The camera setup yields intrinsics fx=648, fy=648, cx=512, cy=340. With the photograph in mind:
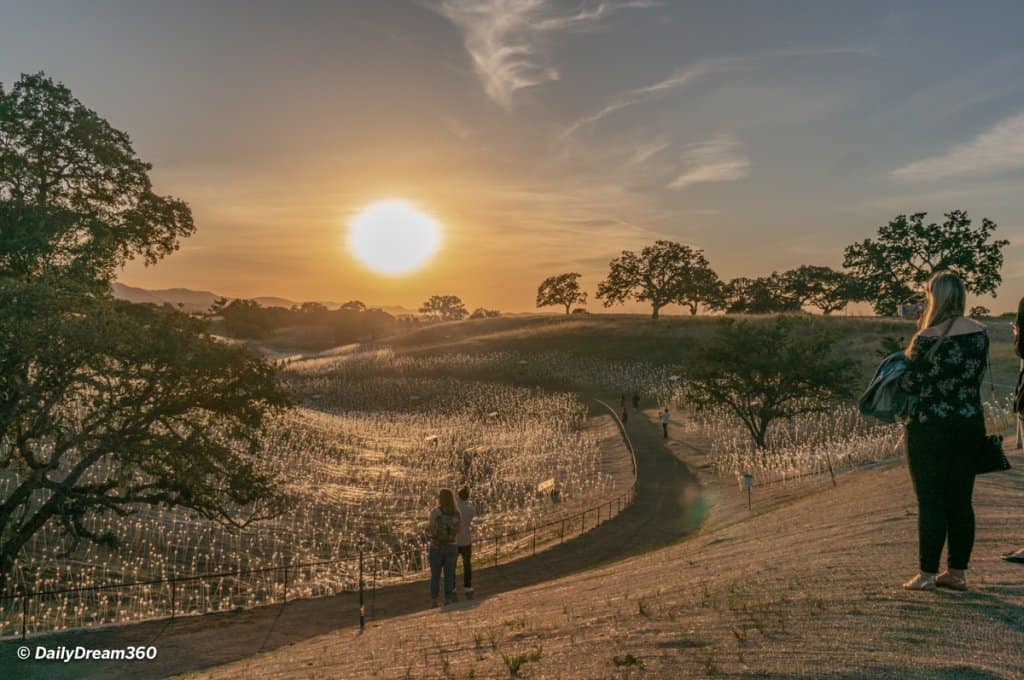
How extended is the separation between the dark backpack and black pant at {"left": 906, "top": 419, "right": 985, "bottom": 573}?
343 inches

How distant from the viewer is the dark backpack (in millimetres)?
13148

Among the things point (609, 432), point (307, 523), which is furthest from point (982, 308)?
point (307, 523)

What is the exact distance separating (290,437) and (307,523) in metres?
18.6

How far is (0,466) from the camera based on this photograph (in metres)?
15.1

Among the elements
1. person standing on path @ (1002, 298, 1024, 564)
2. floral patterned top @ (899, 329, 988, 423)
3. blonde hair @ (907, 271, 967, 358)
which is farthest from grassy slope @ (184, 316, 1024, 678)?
blonde hair @ (907, 271, 967, 358)

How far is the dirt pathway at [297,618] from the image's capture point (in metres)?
11.6

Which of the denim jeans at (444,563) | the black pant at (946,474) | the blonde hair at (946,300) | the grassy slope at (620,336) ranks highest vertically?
the grassy slope at (620,336)

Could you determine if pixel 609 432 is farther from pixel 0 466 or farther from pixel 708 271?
pixel 708 271

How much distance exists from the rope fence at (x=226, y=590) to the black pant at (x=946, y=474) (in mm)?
9948

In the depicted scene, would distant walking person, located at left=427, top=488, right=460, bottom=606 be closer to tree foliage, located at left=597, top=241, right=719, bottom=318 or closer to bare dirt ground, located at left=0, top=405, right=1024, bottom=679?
bare dirt ground, located at left=0, top=405, right=1024, bottom=679

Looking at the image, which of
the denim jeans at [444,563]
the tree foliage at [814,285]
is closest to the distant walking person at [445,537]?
the denim jeans at [444,563]

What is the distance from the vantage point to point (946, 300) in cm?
628

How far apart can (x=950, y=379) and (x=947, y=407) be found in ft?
0.89

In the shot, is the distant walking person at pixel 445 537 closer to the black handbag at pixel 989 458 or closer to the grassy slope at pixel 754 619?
the grassy slope at pixel 754 619
